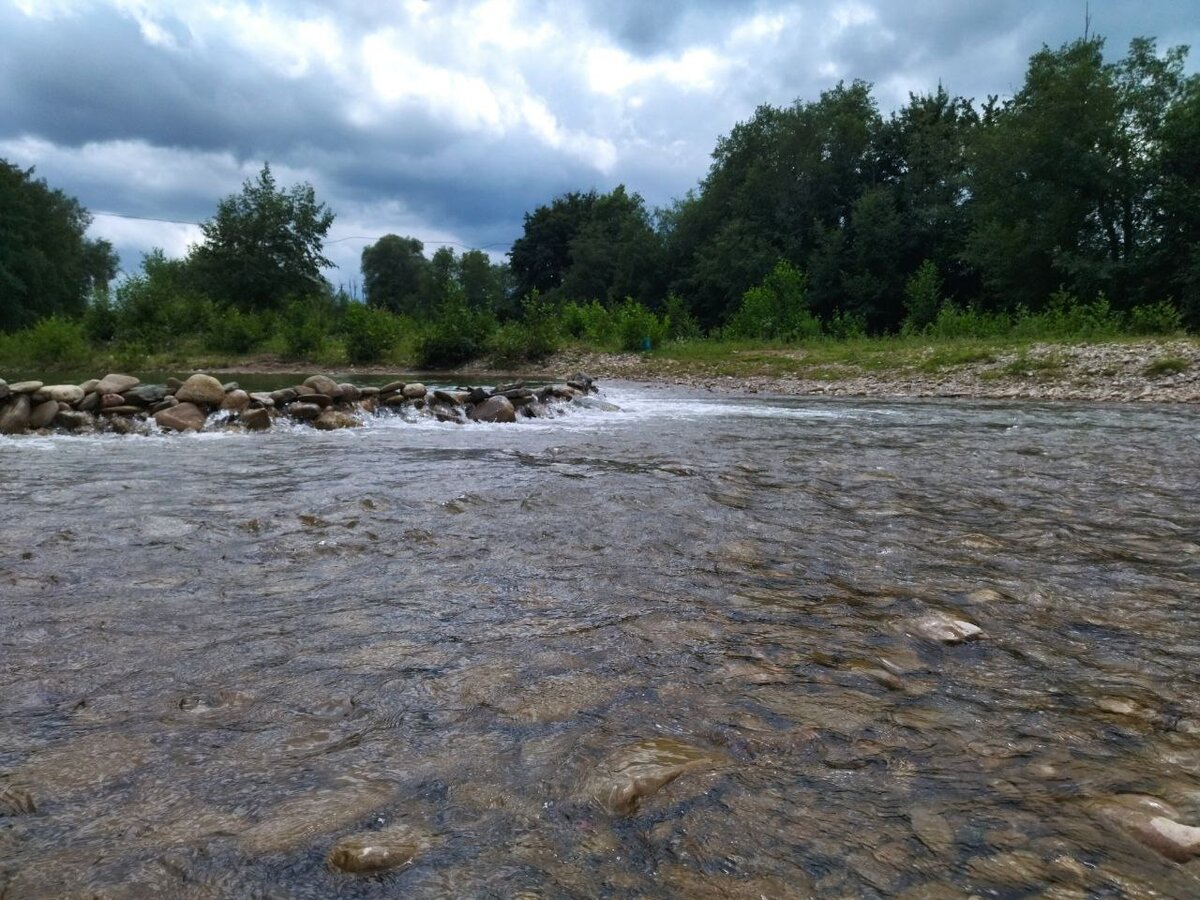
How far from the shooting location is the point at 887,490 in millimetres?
4812

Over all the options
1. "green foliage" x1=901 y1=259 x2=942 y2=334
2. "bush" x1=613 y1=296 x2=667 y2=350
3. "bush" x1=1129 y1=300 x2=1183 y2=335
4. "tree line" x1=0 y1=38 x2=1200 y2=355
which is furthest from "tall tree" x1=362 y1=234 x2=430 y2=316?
"bush" x1=1129 y1=300 x2=1183 y2=335

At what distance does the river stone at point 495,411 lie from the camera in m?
10.4

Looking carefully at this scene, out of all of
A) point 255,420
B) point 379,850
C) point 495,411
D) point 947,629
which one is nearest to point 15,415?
point 255,420

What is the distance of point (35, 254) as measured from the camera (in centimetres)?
4438

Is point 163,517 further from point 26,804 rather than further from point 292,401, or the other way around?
point 292,401

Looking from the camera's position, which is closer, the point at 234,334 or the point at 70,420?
the point at 70,420

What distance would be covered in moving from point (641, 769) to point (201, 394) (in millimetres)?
9199

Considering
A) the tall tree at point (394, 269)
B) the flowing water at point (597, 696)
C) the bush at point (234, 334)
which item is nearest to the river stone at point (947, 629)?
the flowing water at point (597, 696)

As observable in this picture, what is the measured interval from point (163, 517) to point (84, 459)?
3132mm

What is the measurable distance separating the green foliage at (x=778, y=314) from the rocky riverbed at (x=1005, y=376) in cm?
487

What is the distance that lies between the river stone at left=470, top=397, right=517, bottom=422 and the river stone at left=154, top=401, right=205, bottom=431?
3.54 meters

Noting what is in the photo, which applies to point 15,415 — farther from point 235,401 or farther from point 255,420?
point 255,420

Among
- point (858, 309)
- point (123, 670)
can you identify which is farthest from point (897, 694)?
point (858, 309)

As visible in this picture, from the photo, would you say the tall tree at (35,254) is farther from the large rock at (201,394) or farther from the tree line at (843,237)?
the large rock at (201,394)
